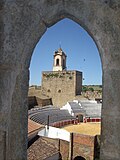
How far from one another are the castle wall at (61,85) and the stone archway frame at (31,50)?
36.3 m

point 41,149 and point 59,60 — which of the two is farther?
point 59,60

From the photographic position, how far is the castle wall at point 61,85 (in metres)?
39.0

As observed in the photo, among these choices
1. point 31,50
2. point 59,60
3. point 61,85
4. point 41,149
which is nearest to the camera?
point 31,50

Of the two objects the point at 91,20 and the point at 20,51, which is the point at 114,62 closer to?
the point at 91,20

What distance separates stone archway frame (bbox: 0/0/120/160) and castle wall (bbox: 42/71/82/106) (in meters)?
36.3

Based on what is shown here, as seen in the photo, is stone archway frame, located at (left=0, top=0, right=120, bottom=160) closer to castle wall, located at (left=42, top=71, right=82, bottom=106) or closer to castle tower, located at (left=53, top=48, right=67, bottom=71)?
castle wall, located at (left=42, top=71, right=82, bottom=106)

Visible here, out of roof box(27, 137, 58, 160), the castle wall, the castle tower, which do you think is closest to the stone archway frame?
roof box(27, 137, 58, 160)

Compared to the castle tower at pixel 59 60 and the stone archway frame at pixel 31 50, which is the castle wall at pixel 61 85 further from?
the stone archway frame at pixel 31 50

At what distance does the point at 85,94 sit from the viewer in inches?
1551

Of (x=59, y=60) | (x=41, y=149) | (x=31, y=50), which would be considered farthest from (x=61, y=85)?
(x=31, y=50)

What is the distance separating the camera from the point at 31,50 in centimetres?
245

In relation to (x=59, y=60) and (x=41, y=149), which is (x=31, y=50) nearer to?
(x=41, y=149)

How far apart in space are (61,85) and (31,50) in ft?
124

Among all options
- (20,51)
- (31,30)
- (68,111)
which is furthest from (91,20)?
(68,111)
